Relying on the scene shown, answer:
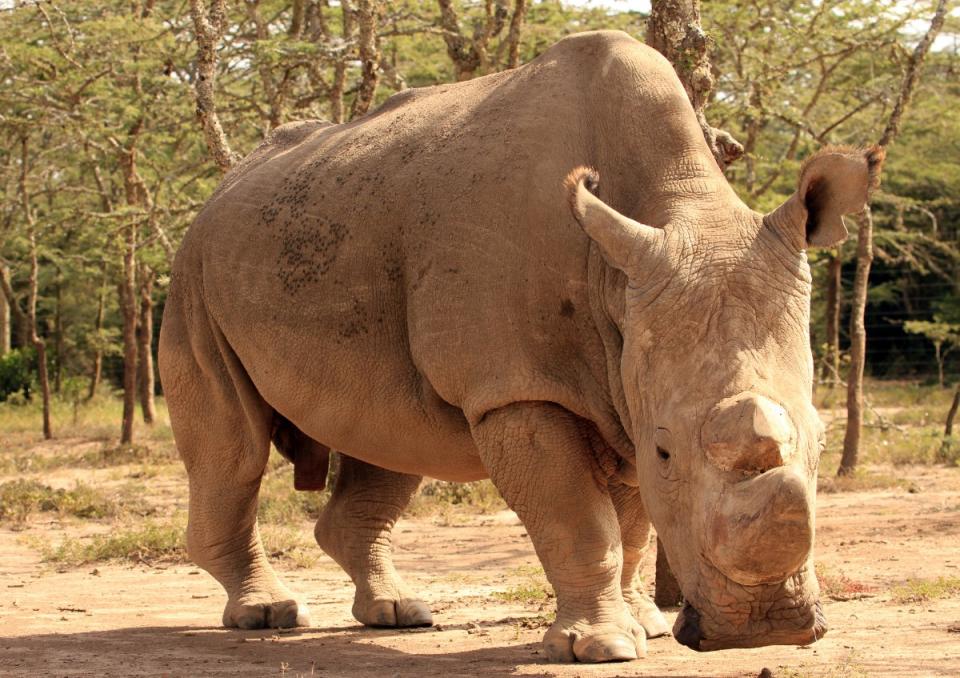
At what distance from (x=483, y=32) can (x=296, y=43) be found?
5.36 feet

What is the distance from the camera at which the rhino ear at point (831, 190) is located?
4836 mm

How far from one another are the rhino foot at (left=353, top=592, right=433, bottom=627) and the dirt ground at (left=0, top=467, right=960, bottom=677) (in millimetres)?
96

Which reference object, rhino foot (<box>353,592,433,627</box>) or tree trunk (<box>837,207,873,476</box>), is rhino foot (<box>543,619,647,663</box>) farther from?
tree trunk (<box>837,207,873,476</box>)

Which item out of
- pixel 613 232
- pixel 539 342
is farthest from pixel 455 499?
pixel 613 232

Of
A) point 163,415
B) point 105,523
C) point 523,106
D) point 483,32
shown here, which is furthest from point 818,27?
point 163,415

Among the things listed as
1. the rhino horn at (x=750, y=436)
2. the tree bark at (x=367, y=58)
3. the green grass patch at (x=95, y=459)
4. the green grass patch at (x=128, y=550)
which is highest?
the tree bark at (x=367, y=58)

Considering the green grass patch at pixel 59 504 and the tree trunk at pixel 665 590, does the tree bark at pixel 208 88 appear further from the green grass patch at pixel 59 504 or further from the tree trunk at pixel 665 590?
the tree trunk at pixel 665 590

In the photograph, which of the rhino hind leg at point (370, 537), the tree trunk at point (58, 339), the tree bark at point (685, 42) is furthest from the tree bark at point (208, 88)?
the tree trunk at point (58, 339)

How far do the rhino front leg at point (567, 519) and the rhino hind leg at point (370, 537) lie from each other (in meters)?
1.66

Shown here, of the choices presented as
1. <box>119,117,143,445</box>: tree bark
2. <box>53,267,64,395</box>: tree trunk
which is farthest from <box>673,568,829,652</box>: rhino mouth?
<box>53,267,64,395</box>: tree trunk

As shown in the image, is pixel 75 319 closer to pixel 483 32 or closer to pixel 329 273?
pixel 483 32

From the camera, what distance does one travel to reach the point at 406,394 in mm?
6117

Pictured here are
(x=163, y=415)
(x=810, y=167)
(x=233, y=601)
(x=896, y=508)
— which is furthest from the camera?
(x=163, y=415)

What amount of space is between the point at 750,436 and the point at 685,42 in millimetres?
3419
